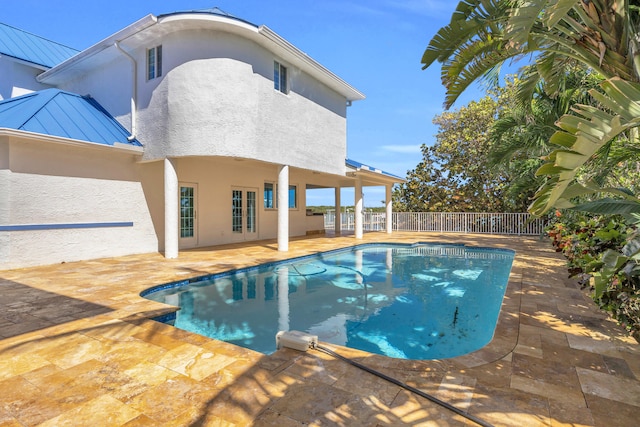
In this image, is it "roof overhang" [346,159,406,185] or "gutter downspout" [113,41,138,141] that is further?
"roof overhang" [346,159,406,185]

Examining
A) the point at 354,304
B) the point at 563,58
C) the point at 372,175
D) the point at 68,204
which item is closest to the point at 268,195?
the point at 372,175

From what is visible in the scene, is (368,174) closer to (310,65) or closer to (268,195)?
(268,195)

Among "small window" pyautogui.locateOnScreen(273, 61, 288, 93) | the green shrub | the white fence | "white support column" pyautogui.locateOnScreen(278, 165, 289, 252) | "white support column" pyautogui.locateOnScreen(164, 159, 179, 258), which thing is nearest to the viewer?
the green shrub

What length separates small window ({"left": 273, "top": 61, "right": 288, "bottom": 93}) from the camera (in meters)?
10.9

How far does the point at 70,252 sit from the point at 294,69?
8.85 metres

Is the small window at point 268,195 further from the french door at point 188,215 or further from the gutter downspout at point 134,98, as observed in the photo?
the gutter downspout at point 134,98

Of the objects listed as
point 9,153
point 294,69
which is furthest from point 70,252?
point 294,69

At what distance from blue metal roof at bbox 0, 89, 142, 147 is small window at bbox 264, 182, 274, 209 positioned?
621 cm

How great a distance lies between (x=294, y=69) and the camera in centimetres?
1159

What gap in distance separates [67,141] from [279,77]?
636 centimetres

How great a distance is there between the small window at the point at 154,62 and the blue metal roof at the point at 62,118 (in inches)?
79.6

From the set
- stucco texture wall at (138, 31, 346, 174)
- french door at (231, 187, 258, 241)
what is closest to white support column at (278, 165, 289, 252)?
stucco texture wall at (138, 31, 346, 174)

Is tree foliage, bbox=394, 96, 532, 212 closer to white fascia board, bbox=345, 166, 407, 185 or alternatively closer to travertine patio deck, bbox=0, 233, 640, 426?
white fascia board, bbox=345, 166, 407, 185

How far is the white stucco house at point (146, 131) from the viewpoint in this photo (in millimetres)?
8352
